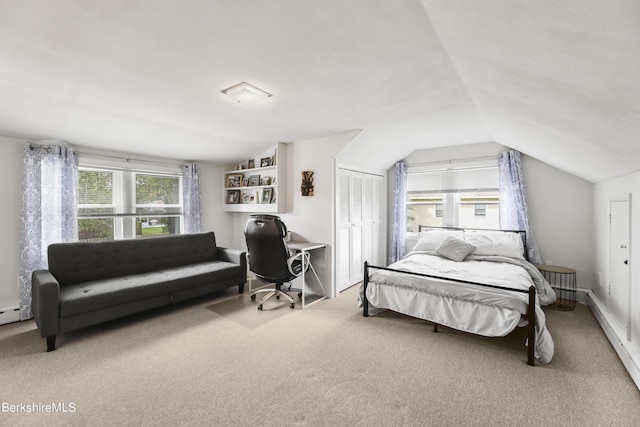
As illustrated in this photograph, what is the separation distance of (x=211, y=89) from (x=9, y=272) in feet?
11.2

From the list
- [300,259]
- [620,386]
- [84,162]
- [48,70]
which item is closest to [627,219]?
[620,386]

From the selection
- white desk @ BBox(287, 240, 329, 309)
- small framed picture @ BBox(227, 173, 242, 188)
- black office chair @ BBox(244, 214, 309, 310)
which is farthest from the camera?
small framed picture @ BBox(227, 173, 242, 188)

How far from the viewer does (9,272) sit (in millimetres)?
3357

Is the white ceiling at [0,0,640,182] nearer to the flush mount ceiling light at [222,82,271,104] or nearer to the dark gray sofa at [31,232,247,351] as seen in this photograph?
the flush mount ceiling light at [222,82,271,104]

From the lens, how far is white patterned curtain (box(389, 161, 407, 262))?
5250 millimetres

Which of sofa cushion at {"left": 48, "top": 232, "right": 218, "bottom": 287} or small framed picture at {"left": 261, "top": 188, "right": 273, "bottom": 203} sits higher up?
small framed picture at {"left": 261, "top": 188, "right": 273, "bottom": 203}

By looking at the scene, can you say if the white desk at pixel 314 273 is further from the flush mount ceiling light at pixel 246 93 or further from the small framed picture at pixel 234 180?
the flush mount ceiling light at pixel 246 93

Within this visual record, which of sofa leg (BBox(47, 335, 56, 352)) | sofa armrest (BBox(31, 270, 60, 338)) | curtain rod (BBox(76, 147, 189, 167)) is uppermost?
curtain rod (BBox(76, 147, 189, 167))

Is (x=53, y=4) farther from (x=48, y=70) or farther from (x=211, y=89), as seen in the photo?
(x=211, y=89)

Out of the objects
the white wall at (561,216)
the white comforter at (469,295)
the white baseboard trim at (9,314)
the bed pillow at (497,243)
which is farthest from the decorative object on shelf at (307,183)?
the white baseboard trim at (9,314)

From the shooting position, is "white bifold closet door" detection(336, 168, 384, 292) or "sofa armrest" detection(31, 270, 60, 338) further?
"white bifold closet door" detection(336, 168, 384, 292)

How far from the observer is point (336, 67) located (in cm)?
215

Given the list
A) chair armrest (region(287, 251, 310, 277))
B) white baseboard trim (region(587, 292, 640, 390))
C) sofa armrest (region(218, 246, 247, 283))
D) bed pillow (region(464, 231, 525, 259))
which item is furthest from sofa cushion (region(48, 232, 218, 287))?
white baseboard trim (region(587, 292, 640, 390))

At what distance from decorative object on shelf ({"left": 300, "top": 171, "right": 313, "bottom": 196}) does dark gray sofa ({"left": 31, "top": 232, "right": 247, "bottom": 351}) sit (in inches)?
56.1
